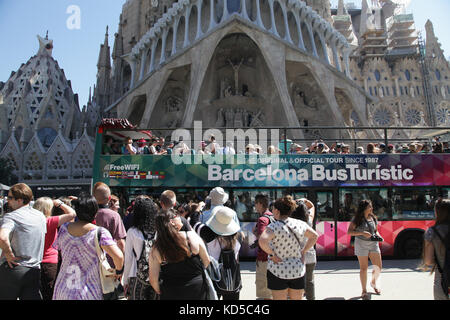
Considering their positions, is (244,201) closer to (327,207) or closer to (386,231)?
(327,207)

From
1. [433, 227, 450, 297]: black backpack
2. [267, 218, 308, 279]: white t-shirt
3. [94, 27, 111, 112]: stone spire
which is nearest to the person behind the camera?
[433, 227, 450, 297]: black backpack

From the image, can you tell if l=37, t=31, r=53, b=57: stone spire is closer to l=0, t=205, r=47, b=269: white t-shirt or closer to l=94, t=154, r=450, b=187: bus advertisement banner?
l=94, t=154, r=450, b=187: bus advertisement banner

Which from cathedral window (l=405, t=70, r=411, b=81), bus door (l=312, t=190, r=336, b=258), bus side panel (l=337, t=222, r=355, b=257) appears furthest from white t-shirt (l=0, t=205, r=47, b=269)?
cathedral window (l=405, t=70, r=411, b=81)

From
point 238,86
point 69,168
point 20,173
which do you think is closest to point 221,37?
point 238,86

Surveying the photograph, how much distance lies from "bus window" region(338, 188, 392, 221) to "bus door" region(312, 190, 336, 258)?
0.85ft

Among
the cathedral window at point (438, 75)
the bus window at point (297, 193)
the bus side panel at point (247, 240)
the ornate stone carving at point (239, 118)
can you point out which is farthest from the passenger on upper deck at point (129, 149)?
the cathedral window at point (438, 75)

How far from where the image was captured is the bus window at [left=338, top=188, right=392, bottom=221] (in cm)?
888

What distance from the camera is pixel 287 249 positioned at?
3494 millimetres

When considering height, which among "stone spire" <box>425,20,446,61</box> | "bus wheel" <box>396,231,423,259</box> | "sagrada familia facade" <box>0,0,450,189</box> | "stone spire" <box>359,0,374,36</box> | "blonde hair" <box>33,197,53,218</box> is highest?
"stone spire" <box>359,0,374,36</box>

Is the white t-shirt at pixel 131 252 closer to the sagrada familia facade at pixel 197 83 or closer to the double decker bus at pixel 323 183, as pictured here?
the double decker bus at pixel 323 183

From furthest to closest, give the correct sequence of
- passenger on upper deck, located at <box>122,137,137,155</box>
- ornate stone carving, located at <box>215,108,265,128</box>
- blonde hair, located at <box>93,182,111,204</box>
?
ornate stone carving, located at <box>215,108,265,128</box> < passenger on upper deck, located at <box>122,137,137,155</box> < blonde hair, located at <box>93,182,111,204</box>

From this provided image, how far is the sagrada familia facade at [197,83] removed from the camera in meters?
28.8

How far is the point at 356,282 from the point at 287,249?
411cm
